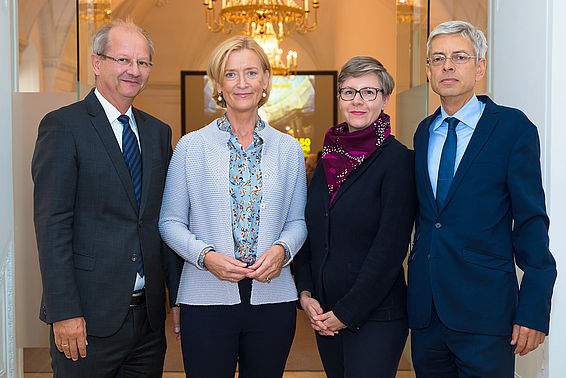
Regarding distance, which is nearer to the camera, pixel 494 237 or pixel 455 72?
pixel 494 237

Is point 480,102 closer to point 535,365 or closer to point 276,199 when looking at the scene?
point 276,199

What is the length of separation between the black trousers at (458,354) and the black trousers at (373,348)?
0.24ft

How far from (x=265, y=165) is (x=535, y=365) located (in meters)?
1.60

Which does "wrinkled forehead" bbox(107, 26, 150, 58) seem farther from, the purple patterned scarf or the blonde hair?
the purple patterned scarf

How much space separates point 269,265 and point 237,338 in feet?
1.13

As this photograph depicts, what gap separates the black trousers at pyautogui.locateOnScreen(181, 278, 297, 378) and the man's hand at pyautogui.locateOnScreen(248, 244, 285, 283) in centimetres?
10

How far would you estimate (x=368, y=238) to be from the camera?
7.94 ft

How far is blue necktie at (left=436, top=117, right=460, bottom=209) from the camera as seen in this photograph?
7.47ft

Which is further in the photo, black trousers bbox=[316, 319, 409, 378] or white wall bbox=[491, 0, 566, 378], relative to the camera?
white wall bbox=[491, 0, 566, 378]

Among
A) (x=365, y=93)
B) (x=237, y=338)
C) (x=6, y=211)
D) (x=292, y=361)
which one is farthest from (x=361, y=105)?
(x=292, y=361)

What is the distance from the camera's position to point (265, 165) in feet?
8.38

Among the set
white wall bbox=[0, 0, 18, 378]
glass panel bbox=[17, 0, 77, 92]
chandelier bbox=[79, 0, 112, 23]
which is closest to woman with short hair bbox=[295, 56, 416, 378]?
white wall bbox=[0, 0, 18, 378]

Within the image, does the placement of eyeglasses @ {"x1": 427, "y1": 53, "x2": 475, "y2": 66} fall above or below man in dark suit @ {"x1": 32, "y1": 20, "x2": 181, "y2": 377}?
above

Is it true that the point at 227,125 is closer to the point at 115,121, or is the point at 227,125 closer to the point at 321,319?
the point at 115,121
